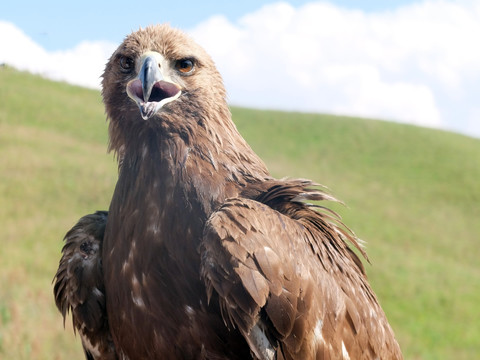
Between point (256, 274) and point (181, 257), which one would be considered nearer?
point (256, 274)

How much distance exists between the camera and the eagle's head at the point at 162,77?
379 cm

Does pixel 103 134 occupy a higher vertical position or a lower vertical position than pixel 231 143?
lower

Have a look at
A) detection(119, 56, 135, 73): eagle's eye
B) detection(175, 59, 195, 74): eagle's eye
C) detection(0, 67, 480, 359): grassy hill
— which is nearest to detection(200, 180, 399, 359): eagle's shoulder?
detection(175, 59, 195, 74): eagle's eye

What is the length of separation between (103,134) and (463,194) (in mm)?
26498

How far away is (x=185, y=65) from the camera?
3934mm

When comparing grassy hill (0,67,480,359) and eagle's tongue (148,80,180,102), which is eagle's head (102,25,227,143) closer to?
eagle's tongue (148,80,180,102)

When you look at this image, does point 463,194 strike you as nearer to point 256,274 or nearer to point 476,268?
point 476,268

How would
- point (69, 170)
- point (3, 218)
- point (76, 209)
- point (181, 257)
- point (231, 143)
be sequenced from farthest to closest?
point (69, 170) → point (76, 209) → point (3, 218) → point (231, 143) → point (181, 257)

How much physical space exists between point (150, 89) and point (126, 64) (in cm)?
50

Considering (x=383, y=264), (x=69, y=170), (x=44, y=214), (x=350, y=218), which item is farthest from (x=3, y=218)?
(x=350, y=218)

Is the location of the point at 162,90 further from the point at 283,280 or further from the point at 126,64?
the point at 283,280

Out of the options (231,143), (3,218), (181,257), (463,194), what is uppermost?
(231,143)

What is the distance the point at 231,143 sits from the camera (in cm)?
393

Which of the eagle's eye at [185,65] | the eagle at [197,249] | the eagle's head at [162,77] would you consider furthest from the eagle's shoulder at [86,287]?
the eagle's eye at [185,65]
